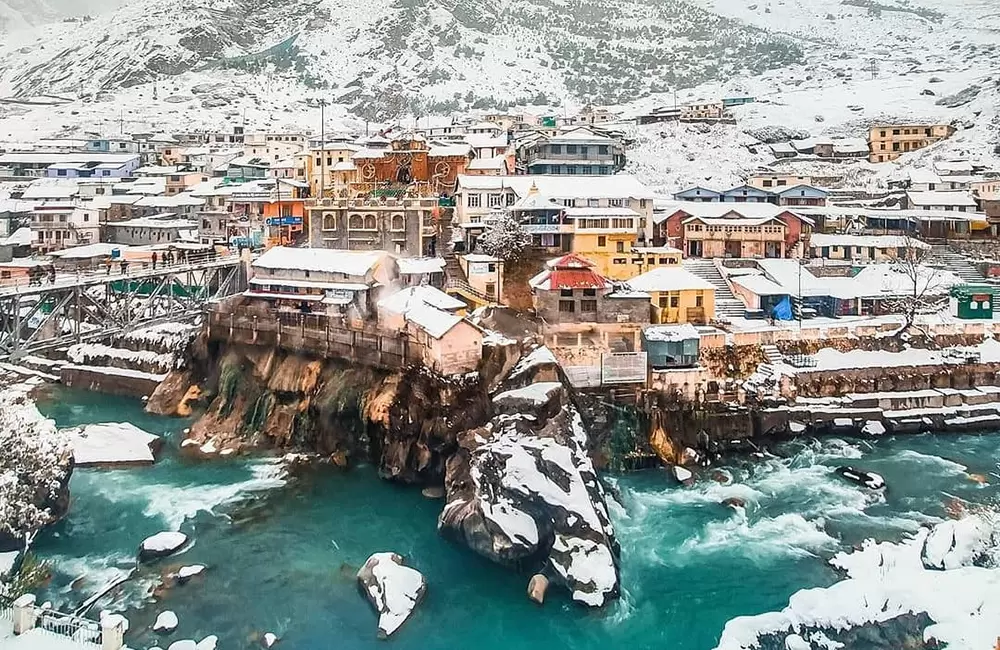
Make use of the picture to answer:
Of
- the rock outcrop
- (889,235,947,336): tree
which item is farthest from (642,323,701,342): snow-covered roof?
(889,235,947,336): tree

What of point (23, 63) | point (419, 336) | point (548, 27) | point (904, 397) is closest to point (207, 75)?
point (23, 63)

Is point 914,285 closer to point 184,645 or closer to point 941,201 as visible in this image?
point 941,201

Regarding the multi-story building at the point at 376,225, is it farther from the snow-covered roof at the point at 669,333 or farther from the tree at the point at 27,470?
the tree at the point at 27,470

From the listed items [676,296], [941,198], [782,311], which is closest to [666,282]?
[676,296]

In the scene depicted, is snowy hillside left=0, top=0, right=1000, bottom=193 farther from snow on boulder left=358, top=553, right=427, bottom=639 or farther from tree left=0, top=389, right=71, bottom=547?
tree left=0, top=389, right=71, bottom=547

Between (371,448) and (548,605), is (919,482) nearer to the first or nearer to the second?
(548,605)

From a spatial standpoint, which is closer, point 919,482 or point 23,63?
point 919,482

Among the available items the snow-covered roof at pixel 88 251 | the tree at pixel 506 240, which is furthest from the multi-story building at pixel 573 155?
the snow-covered roof at pixel 88 251
